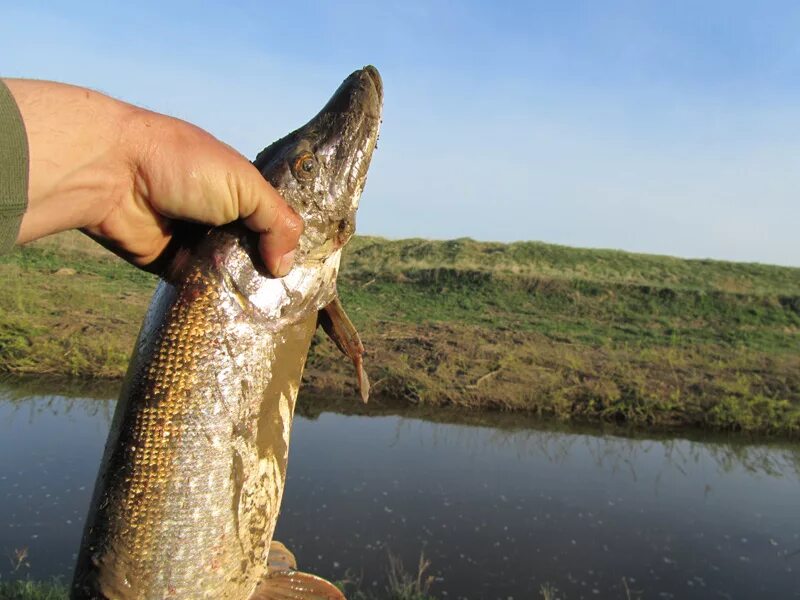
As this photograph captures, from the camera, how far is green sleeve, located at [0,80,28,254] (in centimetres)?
154

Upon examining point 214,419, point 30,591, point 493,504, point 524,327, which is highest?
point 524,327

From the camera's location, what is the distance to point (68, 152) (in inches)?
68.9

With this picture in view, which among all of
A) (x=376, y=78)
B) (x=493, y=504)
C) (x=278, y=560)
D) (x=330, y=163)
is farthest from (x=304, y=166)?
(x=493, y=504)

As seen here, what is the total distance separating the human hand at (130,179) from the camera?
171 centimetres

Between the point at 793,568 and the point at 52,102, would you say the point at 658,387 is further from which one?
the point at 52,102

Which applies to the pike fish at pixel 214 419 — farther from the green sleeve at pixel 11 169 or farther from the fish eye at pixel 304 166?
the green sleeve at pixel 11 169

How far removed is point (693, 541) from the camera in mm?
7539

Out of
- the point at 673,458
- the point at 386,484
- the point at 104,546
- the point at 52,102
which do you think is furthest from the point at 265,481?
the point at 673,458

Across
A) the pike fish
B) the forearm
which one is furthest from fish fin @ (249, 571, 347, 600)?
the forearm

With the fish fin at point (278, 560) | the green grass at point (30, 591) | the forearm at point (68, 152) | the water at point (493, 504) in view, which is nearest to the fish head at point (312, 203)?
the forearm at point (68, 152)

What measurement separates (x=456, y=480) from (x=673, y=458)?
320 centimetres

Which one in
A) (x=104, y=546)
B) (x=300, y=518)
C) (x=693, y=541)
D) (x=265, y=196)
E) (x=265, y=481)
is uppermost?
(x=265, y=196)

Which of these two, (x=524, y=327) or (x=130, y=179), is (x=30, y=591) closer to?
(x=130, y=179)

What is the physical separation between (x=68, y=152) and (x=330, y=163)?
3.01 ft
